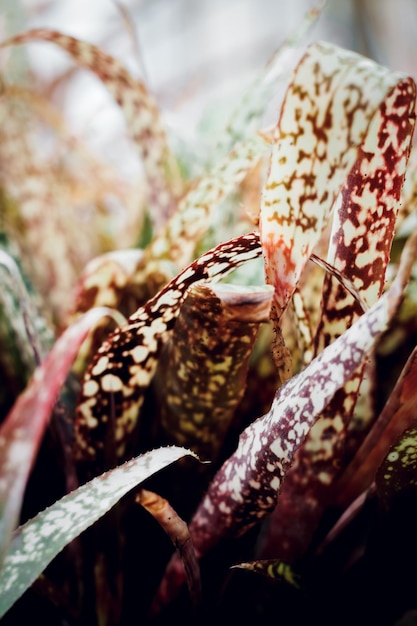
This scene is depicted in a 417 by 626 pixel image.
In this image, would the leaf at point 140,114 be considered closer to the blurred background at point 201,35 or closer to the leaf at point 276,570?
the leaf at point 276,570

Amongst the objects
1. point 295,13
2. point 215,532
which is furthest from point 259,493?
point 295,13

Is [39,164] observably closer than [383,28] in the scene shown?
Yes

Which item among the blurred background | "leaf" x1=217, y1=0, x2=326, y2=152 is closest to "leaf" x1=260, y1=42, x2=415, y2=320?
"leaf" x1=217, y1=0, x2=326, y2=152

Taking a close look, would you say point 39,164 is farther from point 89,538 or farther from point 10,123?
point 89,538

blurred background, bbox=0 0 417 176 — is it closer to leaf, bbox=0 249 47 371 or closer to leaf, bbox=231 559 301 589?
leaf, bbox=0 249 47 371

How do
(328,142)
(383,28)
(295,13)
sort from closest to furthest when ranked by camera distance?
(328,142) < (383,28) < (295,13)

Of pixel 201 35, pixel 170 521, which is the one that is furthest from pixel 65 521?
pixel 201 35

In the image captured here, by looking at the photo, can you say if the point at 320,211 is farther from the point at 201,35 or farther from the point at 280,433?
the point at 201,35

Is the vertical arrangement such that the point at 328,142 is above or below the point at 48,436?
above

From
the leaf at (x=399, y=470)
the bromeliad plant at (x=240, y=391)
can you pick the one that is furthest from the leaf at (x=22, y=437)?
the leaf at (x=399, y=470)
